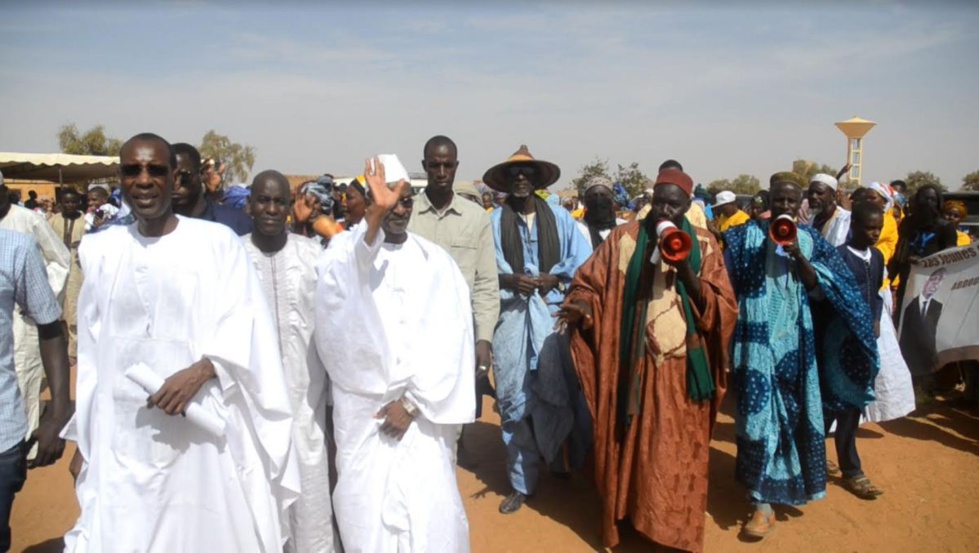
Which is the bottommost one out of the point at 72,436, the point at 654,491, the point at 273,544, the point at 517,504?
the point at 517,504

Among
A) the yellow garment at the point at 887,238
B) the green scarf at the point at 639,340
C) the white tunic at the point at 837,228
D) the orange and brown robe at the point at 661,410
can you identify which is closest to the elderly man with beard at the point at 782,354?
the orange and brown robe at the point at 661,410

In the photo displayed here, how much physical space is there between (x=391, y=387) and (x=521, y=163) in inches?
91.7

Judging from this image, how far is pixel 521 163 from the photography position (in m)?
5.10

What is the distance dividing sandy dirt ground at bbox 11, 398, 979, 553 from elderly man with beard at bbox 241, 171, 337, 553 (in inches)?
52.8

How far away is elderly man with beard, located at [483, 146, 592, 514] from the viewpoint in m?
4.88

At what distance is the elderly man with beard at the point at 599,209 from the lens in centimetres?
604

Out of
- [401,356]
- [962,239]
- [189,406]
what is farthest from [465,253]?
[962,239]

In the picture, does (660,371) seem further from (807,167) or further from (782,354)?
(807,167)

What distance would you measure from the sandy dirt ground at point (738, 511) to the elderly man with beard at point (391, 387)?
131 centimetres

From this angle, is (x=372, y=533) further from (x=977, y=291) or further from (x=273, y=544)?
(x=977, y=291)

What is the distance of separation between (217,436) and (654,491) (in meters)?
2.41

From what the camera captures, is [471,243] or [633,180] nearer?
[471,243]

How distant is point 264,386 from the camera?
2.90m

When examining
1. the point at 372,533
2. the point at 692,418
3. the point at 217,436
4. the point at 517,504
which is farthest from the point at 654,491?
the point at 217,436
